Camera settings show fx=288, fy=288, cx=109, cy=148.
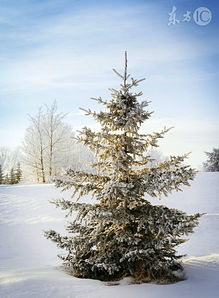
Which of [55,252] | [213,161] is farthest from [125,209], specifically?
[213,161]

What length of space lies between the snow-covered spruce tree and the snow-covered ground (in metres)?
0.45

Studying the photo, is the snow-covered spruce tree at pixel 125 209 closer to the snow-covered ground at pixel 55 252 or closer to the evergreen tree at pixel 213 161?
the snow-covered ground at pixel 55 252

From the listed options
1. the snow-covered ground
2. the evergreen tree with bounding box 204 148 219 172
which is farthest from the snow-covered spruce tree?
the evergreen tree with bounding box 204 148 219 172

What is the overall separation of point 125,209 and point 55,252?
7.48 m

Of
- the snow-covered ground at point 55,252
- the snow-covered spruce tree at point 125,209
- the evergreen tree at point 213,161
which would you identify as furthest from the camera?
the evergreen tree at point 213,161

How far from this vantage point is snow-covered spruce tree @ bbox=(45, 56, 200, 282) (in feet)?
18.4

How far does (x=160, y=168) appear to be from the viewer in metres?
5.93

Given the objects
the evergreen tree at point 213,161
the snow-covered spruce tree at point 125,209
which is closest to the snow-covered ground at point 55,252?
the snow-covered spruce tree at point 125,209

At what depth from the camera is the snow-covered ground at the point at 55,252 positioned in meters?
4.95

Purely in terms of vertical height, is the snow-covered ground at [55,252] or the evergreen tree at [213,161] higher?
the evergreen tree at [213,161]

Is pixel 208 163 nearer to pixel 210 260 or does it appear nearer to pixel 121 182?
pixel 210 260

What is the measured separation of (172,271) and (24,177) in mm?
27054

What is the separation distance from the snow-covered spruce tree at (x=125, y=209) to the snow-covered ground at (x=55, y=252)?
45 centimetres

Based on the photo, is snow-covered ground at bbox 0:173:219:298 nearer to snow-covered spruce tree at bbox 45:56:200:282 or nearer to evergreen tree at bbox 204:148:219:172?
snow-covered spruce tree at bbox 45:56:200:282
